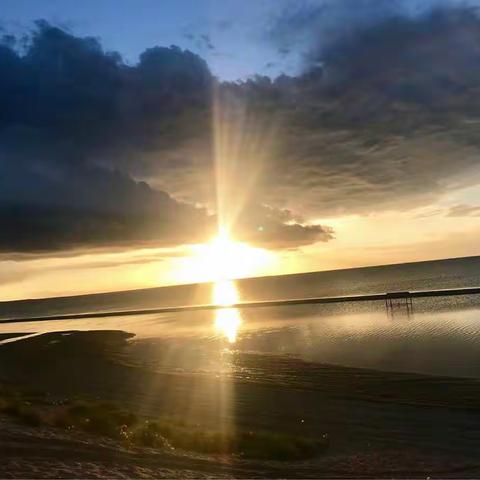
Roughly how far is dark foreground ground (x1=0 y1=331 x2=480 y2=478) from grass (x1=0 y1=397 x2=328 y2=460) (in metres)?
0.45

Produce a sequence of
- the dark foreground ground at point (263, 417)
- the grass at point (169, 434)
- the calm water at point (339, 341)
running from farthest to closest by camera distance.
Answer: the calm water at point (339, 341) < the grass at point (169, 434) < the dark foreground ground at point (263, 417)

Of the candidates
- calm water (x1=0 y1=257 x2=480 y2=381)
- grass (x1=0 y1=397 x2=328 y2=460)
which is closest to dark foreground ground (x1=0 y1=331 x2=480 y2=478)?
grass (x1=0 y1=397 x2=328 y2=460)

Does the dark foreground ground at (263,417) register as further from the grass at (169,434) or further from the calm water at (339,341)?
the calm water at (339,341)

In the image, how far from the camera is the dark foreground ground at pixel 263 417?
15117 mm

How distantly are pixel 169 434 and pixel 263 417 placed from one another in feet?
20.6

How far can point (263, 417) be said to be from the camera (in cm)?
2383

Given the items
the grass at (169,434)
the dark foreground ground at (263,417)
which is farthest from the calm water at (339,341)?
the grass at (169,434)

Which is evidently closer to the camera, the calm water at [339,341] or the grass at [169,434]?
the grass at [169,434]

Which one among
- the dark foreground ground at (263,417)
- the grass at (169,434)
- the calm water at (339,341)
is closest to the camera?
the dark foreground ground at (263,417)

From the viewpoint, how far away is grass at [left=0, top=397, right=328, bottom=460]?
17469 mm

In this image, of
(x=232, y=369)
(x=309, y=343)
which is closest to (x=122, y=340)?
(x=309, y=343)

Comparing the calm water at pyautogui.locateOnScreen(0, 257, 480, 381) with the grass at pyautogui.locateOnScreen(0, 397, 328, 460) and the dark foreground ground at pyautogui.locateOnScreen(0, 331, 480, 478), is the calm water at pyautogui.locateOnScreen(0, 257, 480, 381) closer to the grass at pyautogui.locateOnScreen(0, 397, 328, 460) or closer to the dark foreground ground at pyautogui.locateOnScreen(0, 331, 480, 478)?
the dark foreground ground at pyautogui.locateOnScreen(0, 331, 480, 478)

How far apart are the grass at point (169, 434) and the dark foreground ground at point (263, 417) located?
0.45 m

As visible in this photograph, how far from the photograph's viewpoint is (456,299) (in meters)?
94.8
